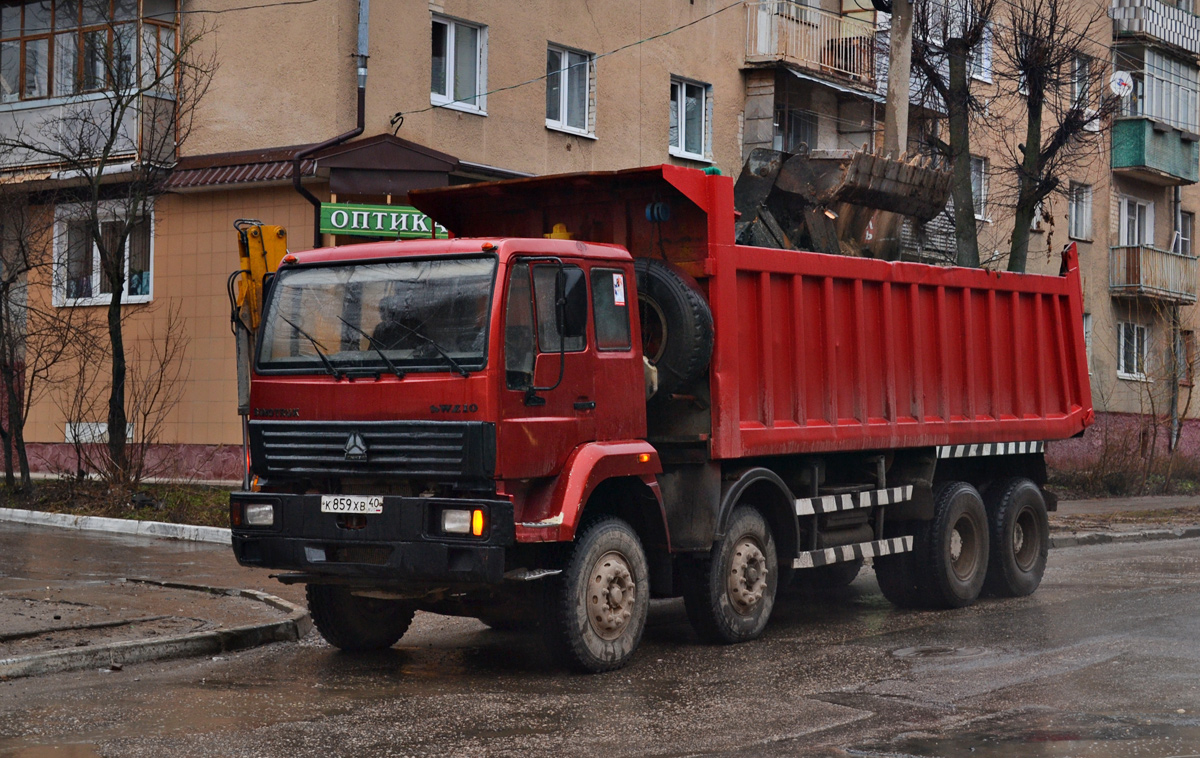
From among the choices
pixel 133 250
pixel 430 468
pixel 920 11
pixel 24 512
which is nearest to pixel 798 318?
pixel 430 468

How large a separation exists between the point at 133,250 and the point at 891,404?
14.4 m

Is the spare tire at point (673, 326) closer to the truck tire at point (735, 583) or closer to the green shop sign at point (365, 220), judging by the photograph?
the truck tire at point (735, 583)

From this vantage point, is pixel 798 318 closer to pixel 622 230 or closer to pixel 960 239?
pixel 622 230

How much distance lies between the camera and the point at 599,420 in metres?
8.55

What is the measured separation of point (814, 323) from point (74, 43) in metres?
15.5

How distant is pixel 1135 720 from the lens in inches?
275

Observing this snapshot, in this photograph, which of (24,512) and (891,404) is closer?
(891,404)

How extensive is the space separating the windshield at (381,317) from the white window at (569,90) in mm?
13867

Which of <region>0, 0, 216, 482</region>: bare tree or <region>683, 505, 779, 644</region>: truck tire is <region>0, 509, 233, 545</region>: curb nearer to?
<region>0, 0, 216, 482</region>: bare tree

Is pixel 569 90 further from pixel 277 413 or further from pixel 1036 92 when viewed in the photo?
pixel 277 413

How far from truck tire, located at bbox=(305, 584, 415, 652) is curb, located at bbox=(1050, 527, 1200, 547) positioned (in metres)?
10.6

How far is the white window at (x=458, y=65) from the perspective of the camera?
68.3 ft

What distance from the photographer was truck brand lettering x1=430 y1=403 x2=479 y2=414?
7.85m

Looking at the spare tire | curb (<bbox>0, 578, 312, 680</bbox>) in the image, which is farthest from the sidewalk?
the spare tire
